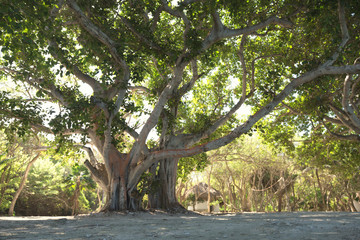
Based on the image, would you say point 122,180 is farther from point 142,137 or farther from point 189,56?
point 189,56

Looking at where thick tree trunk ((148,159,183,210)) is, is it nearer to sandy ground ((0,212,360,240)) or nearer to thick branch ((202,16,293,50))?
thick branch ((202,16,293,50))

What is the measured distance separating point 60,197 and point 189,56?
23664 millimetres

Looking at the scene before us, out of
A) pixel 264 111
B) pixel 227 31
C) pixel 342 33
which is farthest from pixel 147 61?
pixel 342 33

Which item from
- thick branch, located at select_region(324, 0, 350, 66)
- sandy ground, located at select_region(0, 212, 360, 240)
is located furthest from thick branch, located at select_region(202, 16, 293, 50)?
sandy ground, located at select_region(0, 212, 360, 240)

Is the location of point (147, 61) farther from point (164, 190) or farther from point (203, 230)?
point (203, 230)

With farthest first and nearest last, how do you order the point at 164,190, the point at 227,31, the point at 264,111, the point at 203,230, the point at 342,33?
the point at 164,190 < the point at 227,31 < the point at 264,111 < the point at 342,33 < the point at 203,230

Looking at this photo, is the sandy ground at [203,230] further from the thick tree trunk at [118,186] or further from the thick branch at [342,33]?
the thick branch at [342,33]

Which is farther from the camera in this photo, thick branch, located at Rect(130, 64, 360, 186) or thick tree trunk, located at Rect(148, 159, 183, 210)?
thick tree trunk, located at Rect(148, 159, 183, 210)

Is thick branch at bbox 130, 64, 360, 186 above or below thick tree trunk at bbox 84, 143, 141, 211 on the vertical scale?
above

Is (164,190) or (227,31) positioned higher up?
(227,31)

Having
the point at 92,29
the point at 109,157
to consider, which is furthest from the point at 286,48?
the point at 109,157

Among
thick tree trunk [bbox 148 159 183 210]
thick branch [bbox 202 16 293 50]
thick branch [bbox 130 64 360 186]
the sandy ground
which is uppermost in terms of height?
thick branch [bbox 202 16 293 50]

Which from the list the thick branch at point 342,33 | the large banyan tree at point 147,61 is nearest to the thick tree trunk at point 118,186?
the large banyan tree at point 147,61

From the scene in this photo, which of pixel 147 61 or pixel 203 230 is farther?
pixel 147 61
